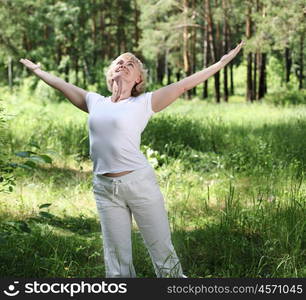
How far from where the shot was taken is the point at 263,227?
491cm

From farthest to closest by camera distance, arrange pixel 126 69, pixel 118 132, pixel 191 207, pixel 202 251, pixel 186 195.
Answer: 1. pixel 186 195
2. pixel 191 207
3. pixel 202 251
4. pixel 126 69
5. pixel 118 132

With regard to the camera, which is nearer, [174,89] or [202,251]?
[174,89]

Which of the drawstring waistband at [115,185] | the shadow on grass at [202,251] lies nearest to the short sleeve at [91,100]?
the drawstring waistband at [115,185]

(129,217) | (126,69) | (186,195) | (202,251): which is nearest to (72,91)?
(126,69)

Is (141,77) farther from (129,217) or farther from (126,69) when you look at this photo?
(129,217)

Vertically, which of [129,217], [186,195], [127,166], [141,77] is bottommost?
[186,195]

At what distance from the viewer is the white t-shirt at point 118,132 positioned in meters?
3.28

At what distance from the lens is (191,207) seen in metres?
6.30

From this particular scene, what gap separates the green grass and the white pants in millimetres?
465

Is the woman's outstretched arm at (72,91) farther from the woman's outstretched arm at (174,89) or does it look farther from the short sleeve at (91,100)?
the woman's outstretched arm at (174,89)

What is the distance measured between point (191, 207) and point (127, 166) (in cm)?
311

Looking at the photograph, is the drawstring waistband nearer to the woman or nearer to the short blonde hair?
the woman

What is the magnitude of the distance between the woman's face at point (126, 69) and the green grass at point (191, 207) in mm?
668

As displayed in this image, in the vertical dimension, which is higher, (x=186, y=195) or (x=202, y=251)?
(x=202, y=251)
